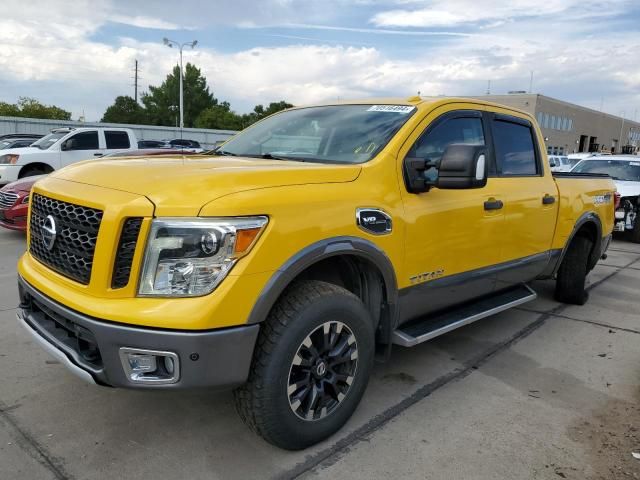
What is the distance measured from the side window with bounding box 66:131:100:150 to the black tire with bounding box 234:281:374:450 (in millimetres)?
12616

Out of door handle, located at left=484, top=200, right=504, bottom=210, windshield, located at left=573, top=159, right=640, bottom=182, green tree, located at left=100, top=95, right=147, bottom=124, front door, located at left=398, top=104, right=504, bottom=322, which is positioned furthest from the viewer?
green tree, located at left=100, top=95, right=147, bottom=124

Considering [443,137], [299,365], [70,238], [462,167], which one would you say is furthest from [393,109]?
[70,238]

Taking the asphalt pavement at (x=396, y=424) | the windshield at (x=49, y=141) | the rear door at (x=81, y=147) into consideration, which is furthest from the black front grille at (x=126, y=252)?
the windshield at (x=49, y=141)

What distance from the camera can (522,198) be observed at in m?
4.07

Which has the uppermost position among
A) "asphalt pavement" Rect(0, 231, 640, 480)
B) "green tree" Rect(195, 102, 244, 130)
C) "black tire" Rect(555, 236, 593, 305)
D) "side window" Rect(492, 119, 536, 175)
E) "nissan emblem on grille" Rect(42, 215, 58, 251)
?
"green tree" Rect(195, 102, 244, 130)

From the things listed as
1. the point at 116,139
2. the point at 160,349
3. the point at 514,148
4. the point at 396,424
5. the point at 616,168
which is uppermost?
the point at 514,148

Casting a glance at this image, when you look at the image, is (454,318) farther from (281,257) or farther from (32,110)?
(32,110)

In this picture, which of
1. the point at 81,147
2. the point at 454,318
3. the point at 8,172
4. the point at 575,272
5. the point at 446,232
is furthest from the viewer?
the point at 81,147

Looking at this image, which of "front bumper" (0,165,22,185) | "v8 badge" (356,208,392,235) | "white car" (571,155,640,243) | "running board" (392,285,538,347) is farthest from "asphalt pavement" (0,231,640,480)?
"front bumper" (0,165,22,185)

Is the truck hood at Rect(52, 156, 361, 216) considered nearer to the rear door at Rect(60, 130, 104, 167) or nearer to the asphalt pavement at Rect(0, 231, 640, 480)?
the asphalt pavement at Rect(0, 231, 640, 480)

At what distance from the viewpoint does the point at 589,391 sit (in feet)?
11.7

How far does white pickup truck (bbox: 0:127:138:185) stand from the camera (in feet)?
41.5

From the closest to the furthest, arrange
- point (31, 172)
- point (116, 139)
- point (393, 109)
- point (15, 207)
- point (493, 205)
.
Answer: point (393, 109) < point (493, 205) < point (15, 207) < point (31, 172) < point (116, 139)

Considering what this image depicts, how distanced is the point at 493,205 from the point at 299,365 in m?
1.95
